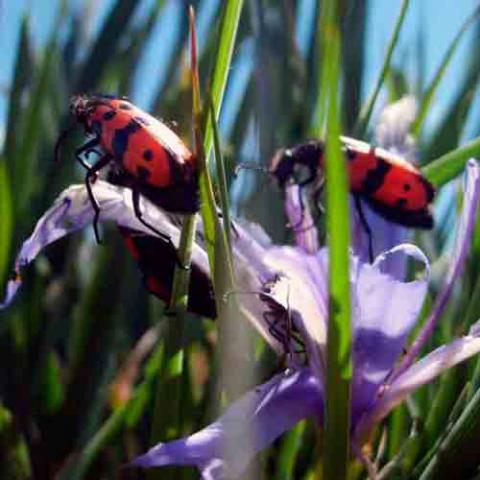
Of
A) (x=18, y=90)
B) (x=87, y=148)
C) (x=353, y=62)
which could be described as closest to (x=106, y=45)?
(x=18, y=90)

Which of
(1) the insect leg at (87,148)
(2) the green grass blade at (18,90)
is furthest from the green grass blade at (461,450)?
(2) the green grass blade at (18,90)

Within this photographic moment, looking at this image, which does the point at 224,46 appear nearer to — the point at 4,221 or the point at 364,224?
the point at 364,224

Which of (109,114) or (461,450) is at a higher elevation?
(109,114)

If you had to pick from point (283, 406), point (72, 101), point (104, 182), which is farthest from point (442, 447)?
point (72, 101)

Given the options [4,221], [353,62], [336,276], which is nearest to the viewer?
[336,276]

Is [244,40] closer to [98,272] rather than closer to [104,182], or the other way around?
[98,272]

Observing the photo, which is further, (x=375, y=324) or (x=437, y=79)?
(x=437, y=79)

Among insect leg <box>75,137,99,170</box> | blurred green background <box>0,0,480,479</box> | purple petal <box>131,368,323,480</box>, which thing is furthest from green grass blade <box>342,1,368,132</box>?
purple petal <box>131,368,323,480</box>

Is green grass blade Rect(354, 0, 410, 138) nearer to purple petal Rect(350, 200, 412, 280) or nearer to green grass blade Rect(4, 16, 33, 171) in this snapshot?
purple petal Rect(350, 200, 412, 280)
